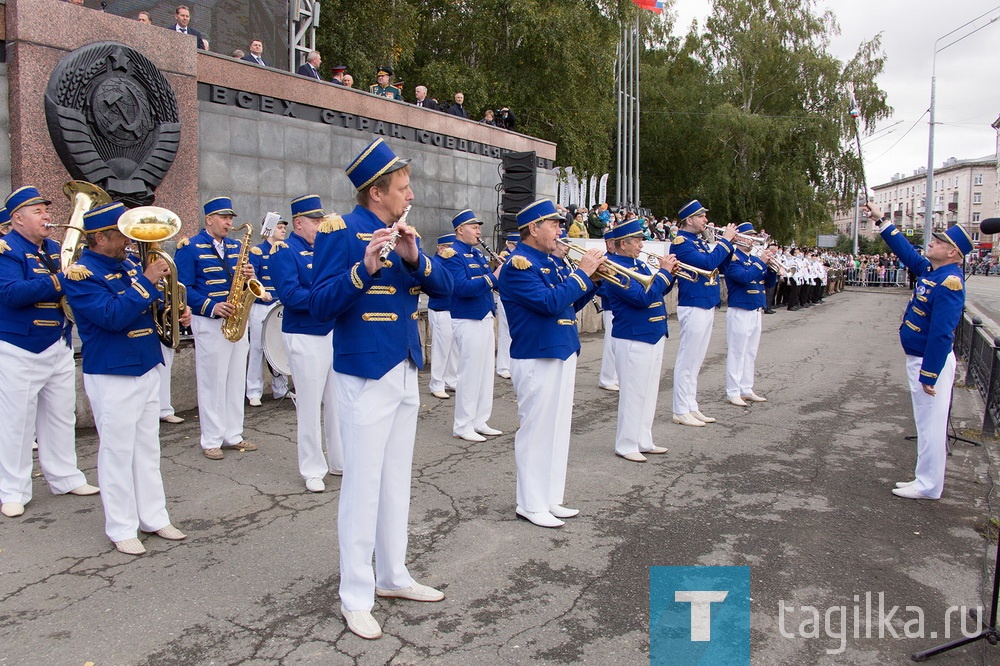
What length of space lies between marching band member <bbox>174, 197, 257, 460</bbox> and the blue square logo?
14.6ft

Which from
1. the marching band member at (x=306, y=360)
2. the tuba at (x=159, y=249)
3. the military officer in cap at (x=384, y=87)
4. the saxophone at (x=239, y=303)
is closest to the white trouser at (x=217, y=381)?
the saxophone at (x=239, y=303)

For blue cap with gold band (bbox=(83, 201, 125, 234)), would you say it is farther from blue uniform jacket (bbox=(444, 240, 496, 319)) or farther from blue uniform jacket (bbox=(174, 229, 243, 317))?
blue uniform jacket (bbox=(444, 240, 496, 319))

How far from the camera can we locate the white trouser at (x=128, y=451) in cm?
481

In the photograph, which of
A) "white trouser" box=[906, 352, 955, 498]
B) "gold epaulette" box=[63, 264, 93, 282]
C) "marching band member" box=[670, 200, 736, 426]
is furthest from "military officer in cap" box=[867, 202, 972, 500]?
"gold epaulette" box=[63, 264, 93, 282]

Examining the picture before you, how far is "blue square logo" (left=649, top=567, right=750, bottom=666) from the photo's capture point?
12.3 ft

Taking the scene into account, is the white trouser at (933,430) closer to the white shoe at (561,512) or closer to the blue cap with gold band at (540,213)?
the white shoe at (561,512)

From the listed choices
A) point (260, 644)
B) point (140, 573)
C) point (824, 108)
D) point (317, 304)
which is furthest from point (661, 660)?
point (824, 108)

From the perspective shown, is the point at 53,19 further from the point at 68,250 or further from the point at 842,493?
the point at 842,493

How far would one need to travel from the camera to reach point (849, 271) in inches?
1852

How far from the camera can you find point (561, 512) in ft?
18.3

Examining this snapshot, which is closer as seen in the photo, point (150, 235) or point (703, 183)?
point (150, 235)

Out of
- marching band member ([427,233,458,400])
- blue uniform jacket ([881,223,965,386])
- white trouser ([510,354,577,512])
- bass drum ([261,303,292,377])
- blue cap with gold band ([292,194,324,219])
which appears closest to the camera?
white trouser ([510,354,577,512])

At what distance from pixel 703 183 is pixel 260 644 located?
42.1m

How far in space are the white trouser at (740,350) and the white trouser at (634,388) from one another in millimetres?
2979
